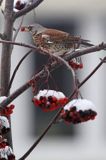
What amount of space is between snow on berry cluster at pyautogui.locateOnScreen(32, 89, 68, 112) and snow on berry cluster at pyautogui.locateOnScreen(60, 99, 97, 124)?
3 centimetres

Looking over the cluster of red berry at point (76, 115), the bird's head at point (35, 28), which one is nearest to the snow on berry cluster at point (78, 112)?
the cluster of red berry at point (76, 115)

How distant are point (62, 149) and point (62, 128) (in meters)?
0.34

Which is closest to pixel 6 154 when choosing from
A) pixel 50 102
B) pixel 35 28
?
pixel 50 102

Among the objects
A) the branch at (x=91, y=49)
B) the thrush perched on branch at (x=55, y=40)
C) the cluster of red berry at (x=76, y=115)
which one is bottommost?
the cluster of red berry at (x=76, y=115)

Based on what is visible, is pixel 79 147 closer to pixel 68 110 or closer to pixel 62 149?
pixel 62 149

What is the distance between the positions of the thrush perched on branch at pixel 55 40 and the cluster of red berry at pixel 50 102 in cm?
27

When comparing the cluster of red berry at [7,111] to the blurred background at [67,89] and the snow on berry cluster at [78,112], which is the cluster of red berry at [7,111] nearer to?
the snow on berry cluster at [78,112]

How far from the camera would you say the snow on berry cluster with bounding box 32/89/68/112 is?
1427mm

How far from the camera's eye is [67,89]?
603 cm

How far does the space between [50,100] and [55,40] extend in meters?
0.49

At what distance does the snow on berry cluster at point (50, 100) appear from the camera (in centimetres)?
143

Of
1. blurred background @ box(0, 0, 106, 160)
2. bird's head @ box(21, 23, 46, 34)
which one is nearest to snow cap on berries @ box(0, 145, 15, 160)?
bird's head @ box(21, 23, 46, 34)

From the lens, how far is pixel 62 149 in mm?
6551

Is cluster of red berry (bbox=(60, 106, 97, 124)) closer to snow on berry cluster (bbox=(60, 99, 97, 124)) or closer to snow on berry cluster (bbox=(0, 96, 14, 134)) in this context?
snow on berry cluster (bbox=(60, 99, 97, 124))
